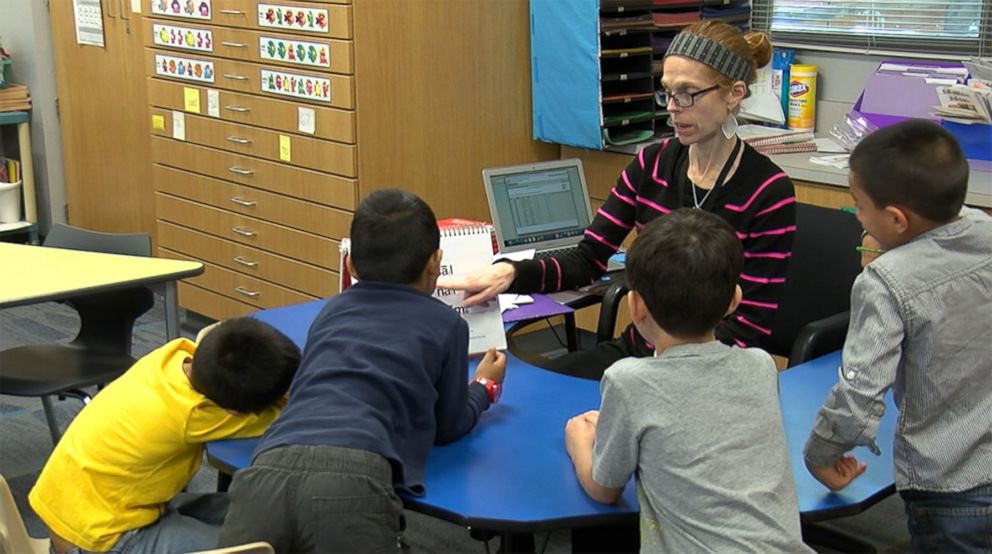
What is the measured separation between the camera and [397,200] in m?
1.94

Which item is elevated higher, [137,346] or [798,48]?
[798,48]

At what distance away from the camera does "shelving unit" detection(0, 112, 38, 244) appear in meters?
5.48

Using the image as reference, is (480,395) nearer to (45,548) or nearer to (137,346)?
(45,548)

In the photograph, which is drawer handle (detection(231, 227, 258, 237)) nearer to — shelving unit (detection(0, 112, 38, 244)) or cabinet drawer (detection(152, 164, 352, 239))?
cabinet drawer (detection(152, 164, 352, 239))

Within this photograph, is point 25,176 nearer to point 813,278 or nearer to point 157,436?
point 157,436

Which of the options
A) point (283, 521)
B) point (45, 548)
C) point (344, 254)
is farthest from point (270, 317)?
point (283, 521)

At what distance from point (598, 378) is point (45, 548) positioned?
45.5 inches

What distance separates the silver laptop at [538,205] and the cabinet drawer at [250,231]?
0.98 metres

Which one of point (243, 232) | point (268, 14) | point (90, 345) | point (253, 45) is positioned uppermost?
point (268, 14)

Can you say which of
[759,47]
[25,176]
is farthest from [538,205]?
[25,176]

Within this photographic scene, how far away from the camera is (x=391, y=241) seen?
1.91 meters

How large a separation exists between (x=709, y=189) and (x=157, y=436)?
123 centimetres

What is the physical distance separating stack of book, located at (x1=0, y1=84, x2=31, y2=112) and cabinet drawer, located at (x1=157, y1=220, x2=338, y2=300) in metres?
1.31

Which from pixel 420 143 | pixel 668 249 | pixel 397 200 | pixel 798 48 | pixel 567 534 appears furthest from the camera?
pixel 798 48
